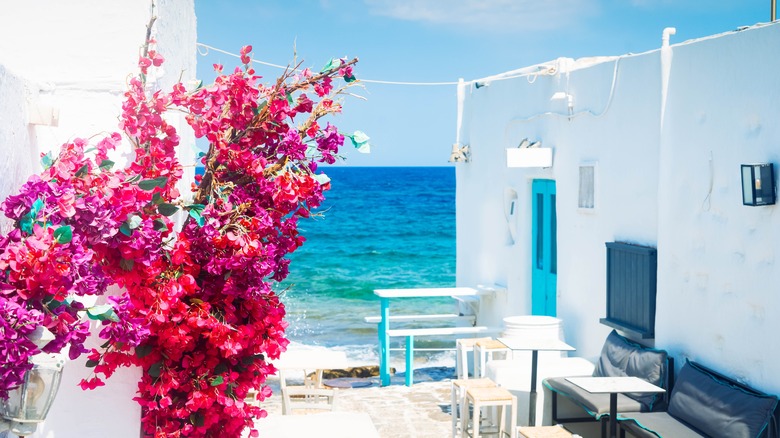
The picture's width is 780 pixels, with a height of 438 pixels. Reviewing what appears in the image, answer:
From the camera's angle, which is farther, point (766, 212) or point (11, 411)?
point (766, 212)

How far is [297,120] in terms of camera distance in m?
3.13

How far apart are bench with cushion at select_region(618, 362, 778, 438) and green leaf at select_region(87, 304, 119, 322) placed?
434 centimetres

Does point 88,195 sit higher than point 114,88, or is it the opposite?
point 114,88

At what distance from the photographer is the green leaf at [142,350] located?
2924 millimetres

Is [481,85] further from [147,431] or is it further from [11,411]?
[11,411]

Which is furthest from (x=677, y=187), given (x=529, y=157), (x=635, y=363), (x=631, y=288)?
(x=529, y=157)

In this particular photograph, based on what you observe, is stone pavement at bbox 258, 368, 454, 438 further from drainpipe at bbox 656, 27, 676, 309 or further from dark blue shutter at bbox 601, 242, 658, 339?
drainpipe at bbox 656, 27, 676, 309

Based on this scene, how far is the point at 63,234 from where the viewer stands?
6.64 ft

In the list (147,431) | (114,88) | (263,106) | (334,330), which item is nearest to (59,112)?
(114,88)

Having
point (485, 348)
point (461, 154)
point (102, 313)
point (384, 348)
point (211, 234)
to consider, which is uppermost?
point (461, 154)

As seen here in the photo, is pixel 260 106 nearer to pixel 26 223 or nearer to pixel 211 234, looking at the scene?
pixel 211 234

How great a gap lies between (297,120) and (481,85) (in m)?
8.49

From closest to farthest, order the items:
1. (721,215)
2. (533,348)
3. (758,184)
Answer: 1. (758,184)
2. (721,215)
3. (533,348)

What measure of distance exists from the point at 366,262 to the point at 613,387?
31976 millimetres
